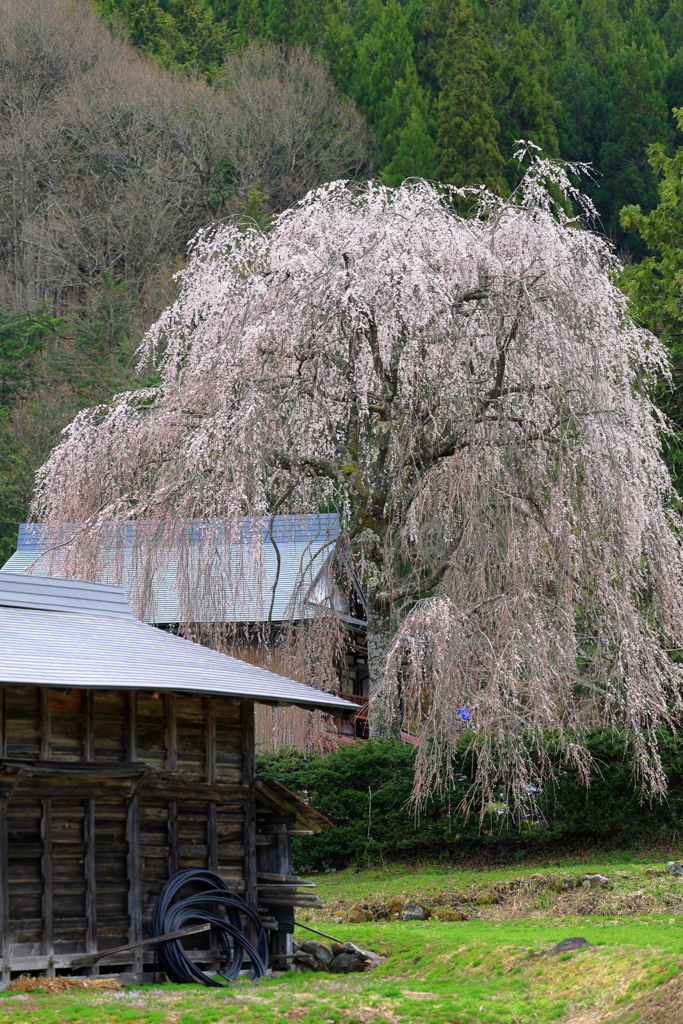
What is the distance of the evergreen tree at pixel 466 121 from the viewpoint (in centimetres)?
3472

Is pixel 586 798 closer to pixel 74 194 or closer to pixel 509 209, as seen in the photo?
pixel 509 209

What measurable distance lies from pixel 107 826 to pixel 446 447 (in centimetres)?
707

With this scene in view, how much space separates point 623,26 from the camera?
147ft

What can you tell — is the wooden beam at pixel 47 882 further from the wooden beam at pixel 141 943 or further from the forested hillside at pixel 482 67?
the forested hillside at pixel 482 67

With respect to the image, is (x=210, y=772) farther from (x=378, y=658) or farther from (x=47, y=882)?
(x=378, y=658)

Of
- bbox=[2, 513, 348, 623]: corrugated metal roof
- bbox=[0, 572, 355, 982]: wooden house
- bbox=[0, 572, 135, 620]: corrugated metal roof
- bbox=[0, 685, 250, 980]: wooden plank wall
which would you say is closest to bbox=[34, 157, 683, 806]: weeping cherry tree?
bbox=[2, 513, 348, 623]: corrugated metal roof

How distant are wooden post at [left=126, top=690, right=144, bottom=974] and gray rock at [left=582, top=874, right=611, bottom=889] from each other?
21.1ft

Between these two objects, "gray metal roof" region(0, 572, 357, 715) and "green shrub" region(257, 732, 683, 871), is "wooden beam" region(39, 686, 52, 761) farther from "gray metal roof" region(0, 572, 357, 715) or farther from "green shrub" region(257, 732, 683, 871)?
"green shrub" region(257, 732, 683, 871)

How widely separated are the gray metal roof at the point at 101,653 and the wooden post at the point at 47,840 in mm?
407

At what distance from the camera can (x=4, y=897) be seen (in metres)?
9.26

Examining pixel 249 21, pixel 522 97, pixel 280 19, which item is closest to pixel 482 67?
pixel 522 97

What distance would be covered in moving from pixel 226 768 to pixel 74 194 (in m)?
31.3

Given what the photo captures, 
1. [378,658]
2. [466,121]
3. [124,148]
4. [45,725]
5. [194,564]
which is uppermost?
[124,148]

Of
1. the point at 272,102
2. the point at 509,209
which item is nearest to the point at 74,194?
the point at 272,102
